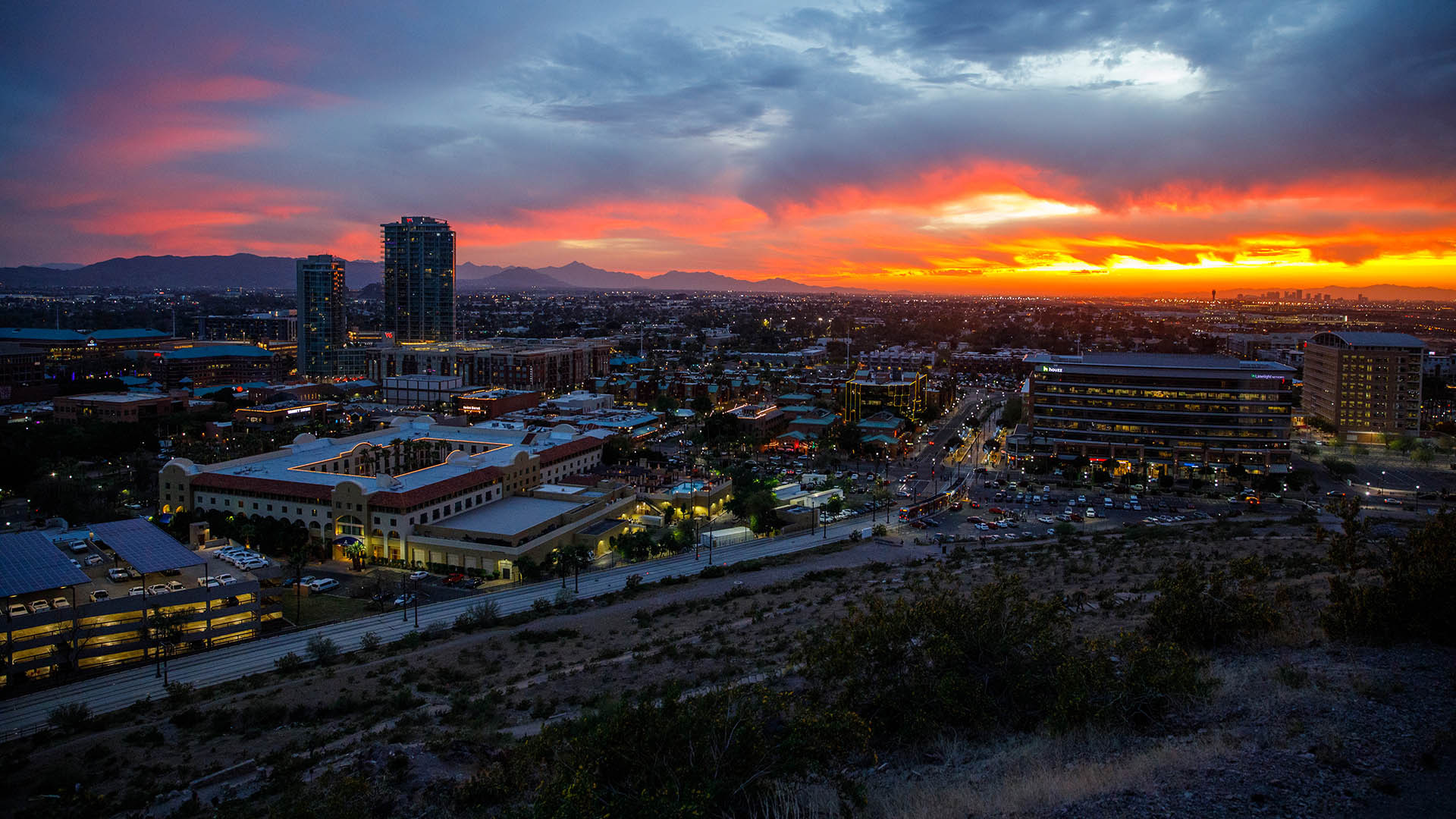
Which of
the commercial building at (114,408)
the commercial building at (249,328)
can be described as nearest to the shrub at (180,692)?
the commercial building at (114,408)

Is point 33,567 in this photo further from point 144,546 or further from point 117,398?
point 117,398

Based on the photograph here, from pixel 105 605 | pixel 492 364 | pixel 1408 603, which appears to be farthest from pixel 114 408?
pixel 1408 603

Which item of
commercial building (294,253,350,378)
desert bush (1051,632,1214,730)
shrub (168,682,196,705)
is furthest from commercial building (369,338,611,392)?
desert bush (1051,632,1214,730)

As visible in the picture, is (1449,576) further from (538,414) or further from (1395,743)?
(538,414)

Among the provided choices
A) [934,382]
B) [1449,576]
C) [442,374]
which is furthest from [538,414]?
[1449,576]

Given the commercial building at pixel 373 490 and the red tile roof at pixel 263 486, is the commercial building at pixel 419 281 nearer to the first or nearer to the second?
the commercial building at pixel 373 490
